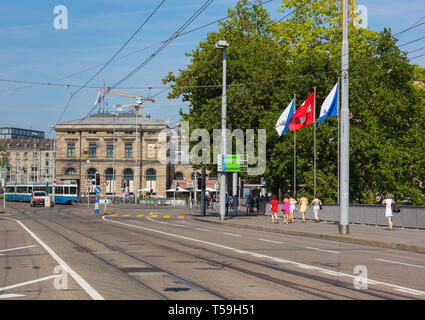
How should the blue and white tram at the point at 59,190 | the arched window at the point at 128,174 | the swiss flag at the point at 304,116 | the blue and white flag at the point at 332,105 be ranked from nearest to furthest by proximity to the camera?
the blue and white flag at the point at 332,105 → the swiss flag at the point at 304,116 → the blue and white tram at the point at 59,190 → the arched window at the point at 128,174

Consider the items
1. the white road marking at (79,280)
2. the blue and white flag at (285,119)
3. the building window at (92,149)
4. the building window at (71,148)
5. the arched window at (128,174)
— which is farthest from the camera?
the building window at (71,148)

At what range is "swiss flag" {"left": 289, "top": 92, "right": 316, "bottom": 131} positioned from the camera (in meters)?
32.7

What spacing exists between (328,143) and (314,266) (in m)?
27.2

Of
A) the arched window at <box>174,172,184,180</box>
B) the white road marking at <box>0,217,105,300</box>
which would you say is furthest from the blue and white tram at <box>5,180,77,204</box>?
the white road marking at <box>0,217,105,300</box>

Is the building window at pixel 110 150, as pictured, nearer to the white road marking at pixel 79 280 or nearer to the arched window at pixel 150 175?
the arched window at pixel 150 175

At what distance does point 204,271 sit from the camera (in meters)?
11.9

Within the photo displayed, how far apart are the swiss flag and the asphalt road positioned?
48.0ft

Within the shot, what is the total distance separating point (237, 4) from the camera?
2115 inches

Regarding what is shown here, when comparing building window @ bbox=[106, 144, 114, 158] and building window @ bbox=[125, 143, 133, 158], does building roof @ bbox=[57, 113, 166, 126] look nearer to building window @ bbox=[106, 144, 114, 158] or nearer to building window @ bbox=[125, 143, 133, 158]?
building window @ bbox=[125, 143, 133, 158]

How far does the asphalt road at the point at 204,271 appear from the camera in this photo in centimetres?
913

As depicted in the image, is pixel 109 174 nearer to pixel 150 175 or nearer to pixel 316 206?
pixel 150 175

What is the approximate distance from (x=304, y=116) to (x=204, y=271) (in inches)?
891

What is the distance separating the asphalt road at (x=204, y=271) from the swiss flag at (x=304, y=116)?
14.6 meters

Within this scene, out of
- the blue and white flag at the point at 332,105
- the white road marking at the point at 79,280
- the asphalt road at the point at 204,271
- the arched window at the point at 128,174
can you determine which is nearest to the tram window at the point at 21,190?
Result: the arched window at the point at 128,174
